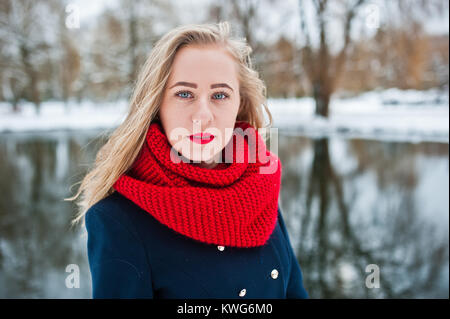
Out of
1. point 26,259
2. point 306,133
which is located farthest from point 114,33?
point 26,259

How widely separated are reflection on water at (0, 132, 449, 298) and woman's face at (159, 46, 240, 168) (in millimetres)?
924

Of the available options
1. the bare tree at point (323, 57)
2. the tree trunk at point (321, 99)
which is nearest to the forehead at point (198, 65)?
the bare tree at point (323, 57)

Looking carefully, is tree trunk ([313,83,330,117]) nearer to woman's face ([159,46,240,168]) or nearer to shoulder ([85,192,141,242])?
woman's face ([159,46,240,168])

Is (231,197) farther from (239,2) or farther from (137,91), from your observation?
(239,2)

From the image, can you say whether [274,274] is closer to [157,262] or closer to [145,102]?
[157,262]

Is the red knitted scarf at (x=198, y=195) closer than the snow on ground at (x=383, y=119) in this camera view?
Yes

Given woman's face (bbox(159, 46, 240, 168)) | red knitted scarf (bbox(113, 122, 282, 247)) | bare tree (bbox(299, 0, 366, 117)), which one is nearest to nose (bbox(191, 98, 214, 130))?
woman's face (bbox(159, 46, 240, 168))

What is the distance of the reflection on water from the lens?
3254 millimetres

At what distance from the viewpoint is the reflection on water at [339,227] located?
325cm

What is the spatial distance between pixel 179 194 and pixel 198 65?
38 cm

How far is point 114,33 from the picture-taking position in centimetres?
1381

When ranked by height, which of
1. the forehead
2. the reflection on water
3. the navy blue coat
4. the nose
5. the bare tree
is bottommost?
the reflection on water

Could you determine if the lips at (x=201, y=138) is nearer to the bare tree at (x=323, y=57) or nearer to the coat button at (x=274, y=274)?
the coat button at (x=274, y=274)
